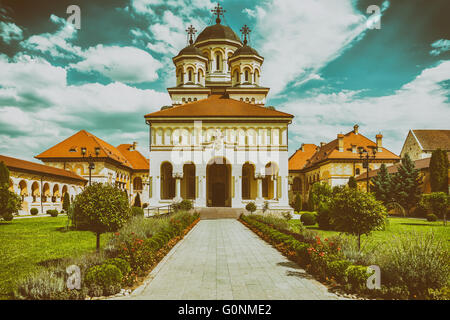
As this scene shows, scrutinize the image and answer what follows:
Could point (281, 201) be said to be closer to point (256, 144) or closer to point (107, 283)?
point (256, 144)

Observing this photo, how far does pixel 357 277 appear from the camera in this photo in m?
7.06

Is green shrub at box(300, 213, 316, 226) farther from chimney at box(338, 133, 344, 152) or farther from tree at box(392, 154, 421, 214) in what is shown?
chimney at box(338, 133, 344, 152)

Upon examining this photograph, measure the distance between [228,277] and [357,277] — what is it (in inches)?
129

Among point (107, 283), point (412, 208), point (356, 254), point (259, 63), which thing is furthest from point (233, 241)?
point (259, 63)

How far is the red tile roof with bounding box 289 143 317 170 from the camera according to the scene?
208ft

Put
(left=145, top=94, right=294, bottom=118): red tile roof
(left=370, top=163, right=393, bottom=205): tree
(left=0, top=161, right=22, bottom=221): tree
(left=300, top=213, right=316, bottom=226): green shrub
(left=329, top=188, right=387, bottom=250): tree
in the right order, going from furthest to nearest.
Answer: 1. (left=145, top=94, right=294, bottom=118): red tile roof
2. (left=370, top=163, right=393, bottom=205): tree
3. (left=300, top=213, right=316, bottom=226): green shrub
4. (left=0, top=161, right=22, bottom=221): tree
5. (left=329, top=188, right=387, bottom=250): tree

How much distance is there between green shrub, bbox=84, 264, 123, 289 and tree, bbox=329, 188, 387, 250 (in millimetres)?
7235

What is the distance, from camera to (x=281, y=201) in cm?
3850

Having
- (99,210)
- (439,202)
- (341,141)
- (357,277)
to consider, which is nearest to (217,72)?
(341,141)

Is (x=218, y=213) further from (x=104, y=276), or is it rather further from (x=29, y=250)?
(x=104, y=276)

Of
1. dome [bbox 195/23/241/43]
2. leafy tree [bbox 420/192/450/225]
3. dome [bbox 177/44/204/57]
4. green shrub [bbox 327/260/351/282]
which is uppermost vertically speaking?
dome [bbox 195/23/241/43]

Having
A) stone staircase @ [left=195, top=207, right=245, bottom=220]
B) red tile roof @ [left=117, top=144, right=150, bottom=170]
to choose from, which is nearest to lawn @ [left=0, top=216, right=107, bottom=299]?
stone staircase @ [left=195, top=207, right=245, bottom=220]

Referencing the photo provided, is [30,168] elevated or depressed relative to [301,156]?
depressed

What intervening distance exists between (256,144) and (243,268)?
30784 millimetres
